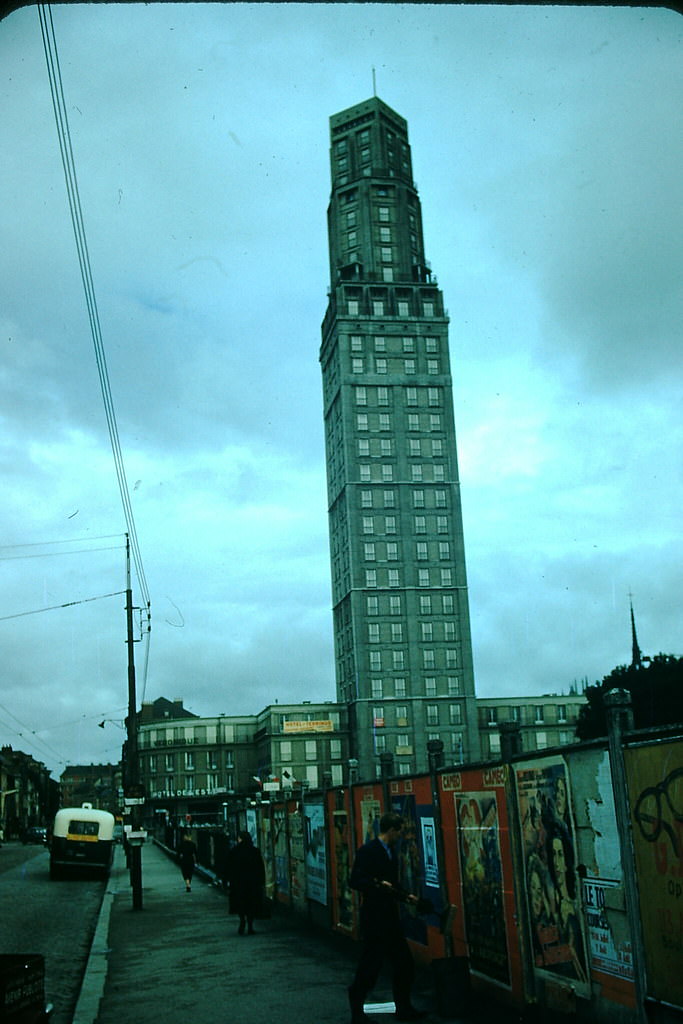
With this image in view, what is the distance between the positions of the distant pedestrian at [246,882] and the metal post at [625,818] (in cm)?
994

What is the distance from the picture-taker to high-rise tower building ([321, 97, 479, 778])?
354ft

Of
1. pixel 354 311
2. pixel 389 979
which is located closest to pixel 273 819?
pixel 389 979

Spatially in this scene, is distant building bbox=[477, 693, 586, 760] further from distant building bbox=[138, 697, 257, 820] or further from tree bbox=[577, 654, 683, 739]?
tree bbox=[577, 654, 683, 739]

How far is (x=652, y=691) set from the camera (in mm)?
63531

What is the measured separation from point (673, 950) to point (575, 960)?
150 centimetres

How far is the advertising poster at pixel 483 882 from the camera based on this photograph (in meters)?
8.58

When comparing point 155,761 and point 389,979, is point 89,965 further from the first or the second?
point 155,761

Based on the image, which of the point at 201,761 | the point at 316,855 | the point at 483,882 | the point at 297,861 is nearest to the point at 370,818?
the point at 316,855

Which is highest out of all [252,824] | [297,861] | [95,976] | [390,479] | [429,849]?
[390,479]

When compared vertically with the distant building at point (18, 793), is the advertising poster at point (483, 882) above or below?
below

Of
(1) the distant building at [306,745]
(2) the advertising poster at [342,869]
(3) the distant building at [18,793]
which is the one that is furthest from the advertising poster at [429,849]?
(3) the distant building at [18,793]

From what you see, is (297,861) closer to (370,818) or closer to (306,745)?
(370,818)

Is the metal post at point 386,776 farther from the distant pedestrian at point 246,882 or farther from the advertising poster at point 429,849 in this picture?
the distant pedestrian at point 246,882

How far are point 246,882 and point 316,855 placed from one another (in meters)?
1.11
